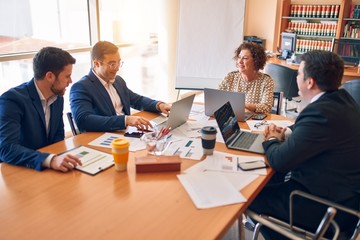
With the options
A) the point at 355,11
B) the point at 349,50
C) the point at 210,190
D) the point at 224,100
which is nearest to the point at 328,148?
the point at 210,190

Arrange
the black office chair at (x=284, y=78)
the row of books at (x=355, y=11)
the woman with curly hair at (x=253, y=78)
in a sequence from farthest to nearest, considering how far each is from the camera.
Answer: the row of books at (x=355, y=11), the black office chair at (x=284, y=78), the woman with curly hair at (x=253, y=78)

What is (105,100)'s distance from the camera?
2.15m

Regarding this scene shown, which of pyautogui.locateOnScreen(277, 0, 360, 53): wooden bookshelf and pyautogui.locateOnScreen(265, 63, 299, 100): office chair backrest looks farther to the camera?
pyautogui.locateOnScreen(277, 0, 360, 53): wooden bookshelf

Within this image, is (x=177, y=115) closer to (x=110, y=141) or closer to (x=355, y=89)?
(x=110, y=141)

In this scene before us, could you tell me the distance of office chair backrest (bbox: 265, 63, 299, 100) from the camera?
4.09 metres

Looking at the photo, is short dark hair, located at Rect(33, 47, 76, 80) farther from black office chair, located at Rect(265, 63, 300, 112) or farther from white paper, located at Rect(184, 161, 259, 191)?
black office chair, located at Rect(265, 63, 300, 112)

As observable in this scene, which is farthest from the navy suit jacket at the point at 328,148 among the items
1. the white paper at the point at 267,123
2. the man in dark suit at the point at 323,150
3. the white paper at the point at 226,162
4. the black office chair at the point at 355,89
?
the black office chair at the point at 355,89

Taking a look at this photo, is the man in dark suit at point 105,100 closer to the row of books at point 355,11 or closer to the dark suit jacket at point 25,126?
the dark suit jacket at point 25,126

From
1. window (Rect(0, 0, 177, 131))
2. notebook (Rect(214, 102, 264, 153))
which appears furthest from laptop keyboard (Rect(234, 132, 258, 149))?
window (Rect(0, 0, 177, 131))

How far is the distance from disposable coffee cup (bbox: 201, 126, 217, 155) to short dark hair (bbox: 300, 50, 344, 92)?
0.56m

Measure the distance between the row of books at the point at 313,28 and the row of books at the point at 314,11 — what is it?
0.49ft

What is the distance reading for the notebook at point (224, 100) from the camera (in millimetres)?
2121

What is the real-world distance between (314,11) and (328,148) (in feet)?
18.0

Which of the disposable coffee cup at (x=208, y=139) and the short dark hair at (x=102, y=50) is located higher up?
the short dark hair at (x=102, y=50)
